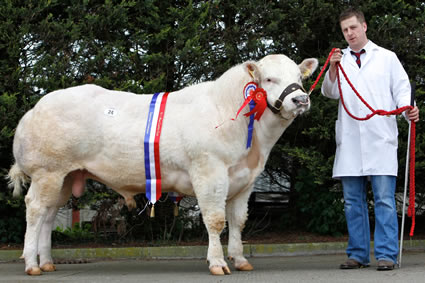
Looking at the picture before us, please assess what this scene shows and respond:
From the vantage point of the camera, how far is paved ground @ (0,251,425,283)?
5059 millimetres

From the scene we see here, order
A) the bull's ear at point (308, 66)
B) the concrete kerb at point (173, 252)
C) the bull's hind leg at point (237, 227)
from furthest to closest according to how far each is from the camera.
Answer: the concrete kerb at point (173, 252) → the bull's ear at point (308, 66) → the bull's hind leg at point (237, 227)

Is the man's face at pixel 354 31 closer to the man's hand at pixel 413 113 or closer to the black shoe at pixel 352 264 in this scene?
the man's hand at pixel 413 113

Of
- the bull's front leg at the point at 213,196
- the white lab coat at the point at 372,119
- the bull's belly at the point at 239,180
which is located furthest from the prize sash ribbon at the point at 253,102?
the white lab coat at the point at 372,119

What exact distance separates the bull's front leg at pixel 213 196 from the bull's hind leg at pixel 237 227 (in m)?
0.35

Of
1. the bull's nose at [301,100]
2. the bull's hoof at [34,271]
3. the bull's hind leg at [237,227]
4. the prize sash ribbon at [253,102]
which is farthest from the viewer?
the bull's hind leg at [237,227]

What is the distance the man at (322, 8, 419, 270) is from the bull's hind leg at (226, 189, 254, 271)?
0.96 meters

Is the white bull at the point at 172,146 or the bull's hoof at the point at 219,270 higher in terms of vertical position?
the white bull at the point at 172,146

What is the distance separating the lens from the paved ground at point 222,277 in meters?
5.06

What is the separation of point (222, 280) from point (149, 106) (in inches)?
75.9

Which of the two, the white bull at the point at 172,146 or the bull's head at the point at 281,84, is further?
the white bull at the point at 172,146

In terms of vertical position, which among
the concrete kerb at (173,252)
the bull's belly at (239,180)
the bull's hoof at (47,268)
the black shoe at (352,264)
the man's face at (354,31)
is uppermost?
the man's face at (354,31)

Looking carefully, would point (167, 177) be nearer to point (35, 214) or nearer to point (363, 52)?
point (35, 214)

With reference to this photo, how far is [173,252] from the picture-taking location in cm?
744

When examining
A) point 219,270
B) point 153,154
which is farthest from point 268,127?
point 219,270
